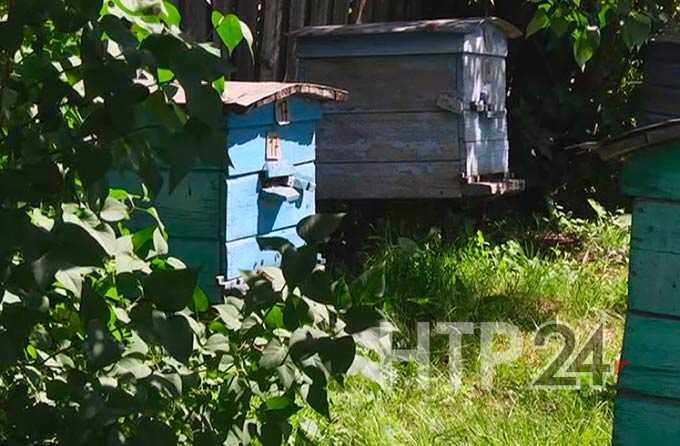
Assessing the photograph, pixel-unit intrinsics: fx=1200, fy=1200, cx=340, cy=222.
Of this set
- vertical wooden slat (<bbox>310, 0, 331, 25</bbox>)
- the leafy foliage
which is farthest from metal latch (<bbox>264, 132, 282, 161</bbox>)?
the leafy foliage

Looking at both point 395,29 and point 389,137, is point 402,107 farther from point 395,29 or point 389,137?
point 395,29

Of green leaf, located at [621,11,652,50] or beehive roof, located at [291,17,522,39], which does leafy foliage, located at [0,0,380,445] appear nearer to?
green leaf, located at [621,11,652,50]

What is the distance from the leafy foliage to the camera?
5.27ft

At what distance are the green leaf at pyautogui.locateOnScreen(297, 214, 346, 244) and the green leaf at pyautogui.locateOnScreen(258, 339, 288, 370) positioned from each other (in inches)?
8.4

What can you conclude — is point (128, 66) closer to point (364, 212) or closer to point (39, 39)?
point (39, 39)

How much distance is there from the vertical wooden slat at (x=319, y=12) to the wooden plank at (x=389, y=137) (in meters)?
0.60

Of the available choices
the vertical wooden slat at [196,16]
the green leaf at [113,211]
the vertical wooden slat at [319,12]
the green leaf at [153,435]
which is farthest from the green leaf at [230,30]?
the vertical wooden slat at [319,12]

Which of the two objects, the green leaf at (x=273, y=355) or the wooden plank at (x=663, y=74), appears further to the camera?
the wooden plank at (x=663, y=74)

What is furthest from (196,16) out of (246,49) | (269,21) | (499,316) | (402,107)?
(499,316)

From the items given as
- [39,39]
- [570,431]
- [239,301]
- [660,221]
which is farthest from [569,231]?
[39,39]

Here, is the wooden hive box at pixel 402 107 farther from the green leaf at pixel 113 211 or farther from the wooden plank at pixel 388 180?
the green leaf at pixel 113 211

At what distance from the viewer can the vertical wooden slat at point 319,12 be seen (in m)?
5.93

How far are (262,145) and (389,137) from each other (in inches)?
47.4

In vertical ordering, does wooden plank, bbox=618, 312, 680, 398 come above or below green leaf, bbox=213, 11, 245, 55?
below
